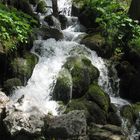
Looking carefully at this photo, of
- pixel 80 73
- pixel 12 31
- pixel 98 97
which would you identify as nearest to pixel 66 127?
pixel 98 97

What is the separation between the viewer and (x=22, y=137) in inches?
291

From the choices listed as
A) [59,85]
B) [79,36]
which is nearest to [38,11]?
[79,36]

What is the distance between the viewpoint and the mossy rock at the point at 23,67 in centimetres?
1038

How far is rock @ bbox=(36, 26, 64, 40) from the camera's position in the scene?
1349 cm

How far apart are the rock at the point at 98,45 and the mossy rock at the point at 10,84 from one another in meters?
3.97

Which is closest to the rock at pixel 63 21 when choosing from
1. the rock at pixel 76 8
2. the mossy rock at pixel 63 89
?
the rock at pixel 76 8

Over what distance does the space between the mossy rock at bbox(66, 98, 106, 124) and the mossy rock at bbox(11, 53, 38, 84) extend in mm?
1709

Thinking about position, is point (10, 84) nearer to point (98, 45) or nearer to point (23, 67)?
point (23, 67)

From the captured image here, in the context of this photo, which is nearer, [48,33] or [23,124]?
[23,124]

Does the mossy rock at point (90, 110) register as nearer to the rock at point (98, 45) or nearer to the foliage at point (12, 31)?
the foliage at point (12, 31)

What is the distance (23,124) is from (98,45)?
6450 mm

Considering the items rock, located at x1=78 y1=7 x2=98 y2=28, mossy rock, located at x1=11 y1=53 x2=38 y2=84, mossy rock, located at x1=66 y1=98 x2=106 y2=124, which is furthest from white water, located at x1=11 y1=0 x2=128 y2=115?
rock, located at x1=78 y1=7 x2=98 y2=28

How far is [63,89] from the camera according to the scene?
10.5 metres

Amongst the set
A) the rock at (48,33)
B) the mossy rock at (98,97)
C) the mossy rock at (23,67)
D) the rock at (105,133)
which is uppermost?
the rock at (48,33)
